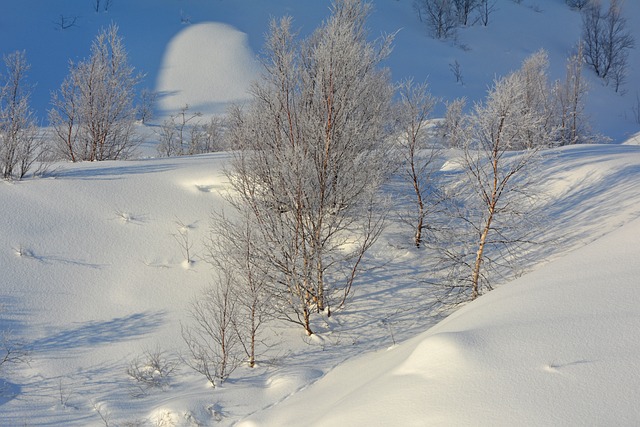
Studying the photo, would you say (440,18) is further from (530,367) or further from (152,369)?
(530,367)

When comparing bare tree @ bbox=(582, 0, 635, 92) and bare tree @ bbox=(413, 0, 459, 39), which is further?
bare tree @ bbox=(413, 0, 459, 39)

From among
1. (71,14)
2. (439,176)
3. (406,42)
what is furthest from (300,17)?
(439,176)

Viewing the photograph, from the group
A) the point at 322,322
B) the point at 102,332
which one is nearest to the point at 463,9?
the point at 322,322

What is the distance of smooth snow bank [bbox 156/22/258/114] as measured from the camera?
103ft

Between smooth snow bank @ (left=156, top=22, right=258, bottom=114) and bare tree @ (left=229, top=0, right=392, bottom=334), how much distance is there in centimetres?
2047

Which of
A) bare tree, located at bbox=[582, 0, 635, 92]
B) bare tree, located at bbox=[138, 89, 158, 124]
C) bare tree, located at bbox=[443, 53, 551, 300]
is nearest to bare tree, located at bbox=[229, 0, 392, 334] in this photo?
bare tree, located at bbox=[443, 53, 551, 300]

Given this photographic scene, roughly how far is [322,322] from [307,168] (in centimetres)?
273

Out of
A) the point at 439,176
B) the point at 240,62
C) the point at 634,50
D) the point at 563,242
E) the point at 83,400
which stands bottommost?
the point at 83,400

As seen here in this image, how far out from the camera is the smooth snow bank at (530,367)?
13.2 feet

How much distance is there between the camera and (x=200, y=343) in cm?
903

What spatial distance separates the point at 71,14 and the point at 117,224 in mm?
32378

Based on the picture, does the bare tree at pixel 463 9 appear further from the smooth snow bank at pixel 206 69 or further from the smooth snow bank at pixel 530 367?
the smooth snow bank at pixel 530 367

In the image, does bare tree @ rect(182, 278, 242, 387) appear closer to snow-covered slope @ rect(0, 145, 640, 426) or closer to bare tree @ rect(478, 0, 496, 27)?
snow-covered slope @ rect(0, 145, 640, 426)

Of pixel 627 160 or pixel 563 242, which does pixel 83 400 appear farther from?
pixel 627 160
